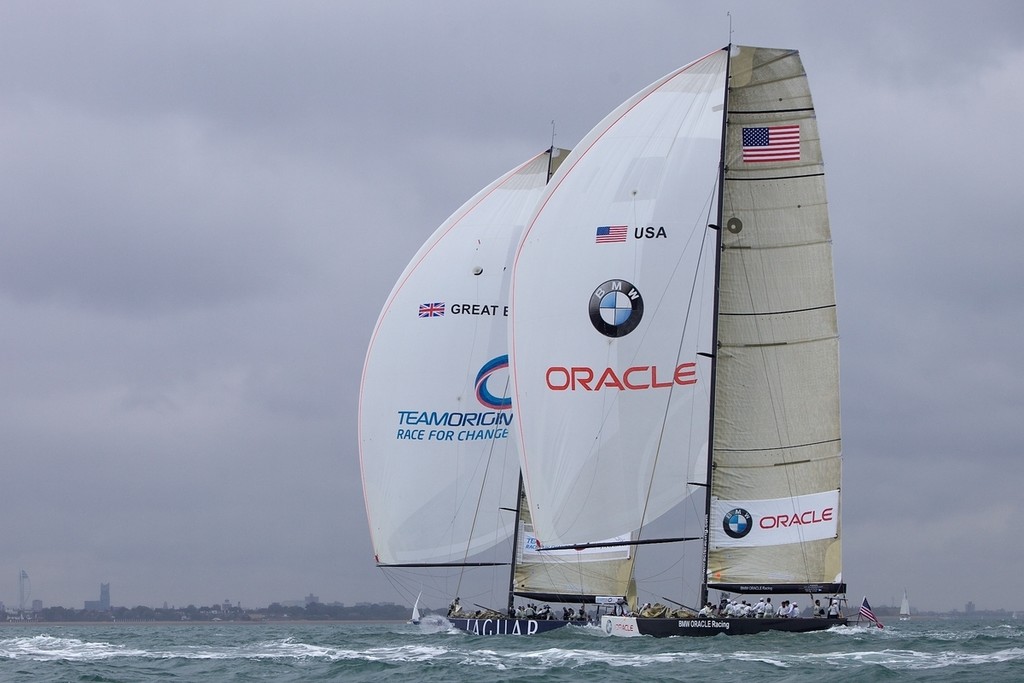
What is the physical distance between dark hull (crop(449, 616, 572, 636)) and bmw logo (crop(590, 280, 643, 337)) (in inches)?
384

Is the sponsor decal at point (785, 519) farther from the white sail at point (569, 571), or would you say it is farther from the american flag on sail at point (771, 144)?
the american flag on sail at point (771, 144)

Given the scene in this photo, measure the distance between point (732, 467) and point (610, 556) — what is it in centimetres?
691

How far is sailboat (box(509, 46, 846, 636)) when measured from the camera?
36062 mm

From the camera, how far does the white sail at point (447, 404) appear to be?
45656mm

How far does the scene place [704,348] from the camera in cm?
3653

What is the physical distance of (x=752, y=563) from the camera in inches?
1419

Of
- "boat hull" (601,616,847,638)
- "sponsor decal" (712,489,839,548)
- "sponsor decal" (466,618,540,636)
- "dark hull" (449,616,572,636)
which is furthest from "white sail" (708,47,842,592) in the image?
"sponsor decal" (466,618,540,636)

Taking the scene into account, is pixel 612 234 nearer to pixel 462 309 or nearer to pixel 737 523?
pixel 737 523

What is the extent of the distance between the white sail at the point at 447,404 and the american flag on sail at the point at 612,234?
975 cm

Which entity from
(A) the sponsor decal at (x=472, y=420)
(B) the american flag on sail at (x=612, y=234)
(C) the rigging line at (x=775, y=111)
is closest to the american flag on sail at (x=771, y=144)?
(C) the rigging line at (x=775, y=111)

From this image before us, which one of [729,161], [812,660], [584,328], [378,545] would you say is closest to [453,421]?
[378,545]

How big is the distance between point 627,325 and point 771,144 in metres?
5.68

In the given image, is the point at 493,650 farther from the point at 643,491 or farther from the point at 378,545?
the point at 378,545

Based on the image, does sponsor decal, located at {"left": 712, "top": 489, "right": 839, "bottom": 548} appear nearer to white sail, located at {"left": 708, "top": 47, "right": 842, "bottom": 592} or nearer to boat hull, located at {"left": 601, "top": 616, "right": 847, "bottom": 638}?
white sail, located at {"left": 708, "top": 47, "right": 842, "bottom": 592}
